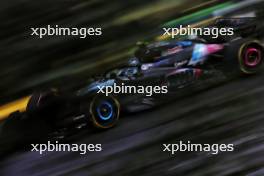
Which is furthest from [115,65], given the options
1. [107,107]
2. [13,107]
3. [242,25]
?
[242,25]

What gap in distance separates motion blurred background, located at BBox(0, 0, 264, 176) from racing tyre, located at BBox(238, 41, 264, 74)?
6cm

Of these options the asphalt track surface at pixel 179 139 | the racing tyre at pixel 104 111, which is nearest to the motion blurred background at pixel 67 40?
the racing tyre at pixel 104 111

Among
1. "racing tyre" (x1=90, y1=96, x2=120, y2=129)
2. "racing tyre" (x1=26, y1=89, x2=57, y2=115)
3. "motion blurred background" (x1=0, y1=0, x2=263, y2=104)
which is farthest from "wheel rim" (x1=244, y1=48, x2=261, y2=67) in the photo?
"racing tyre" (x1=26, y1=89, x2=57, y2=115)

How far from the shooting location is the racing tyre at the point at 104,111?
2.36 metres

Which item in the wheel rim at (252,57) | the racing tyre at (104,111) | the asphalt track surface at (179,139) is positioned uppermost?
the wheel rim at (252,57)

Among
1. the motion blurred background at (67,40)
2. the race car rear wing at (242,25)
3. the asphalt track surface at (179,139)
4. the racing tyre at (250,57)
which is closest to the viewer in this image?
the motion blurred background at (67,40)

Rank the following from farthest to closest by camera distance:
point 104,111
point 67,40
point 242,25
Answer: point 242,25 < point 104,111 < point 67,40

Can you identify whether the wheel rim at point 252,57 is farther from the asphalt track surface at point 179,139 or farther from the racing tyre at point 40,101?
the racing tyre at point 40,101

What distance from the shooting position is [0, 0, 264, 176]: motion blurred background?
6.92 ft

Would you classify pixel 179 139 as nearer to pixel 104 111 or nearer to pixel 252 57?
pixel 104 111

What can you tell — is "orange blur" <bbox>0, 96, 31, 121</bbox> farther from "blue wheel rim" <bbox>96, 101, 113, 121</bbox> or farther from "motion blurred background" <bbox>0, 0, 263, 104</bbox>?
"blue wheel rim" <bbox>96, 101, 113, 121</bbox>

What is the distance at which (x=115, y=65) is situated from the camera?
2.27 metres

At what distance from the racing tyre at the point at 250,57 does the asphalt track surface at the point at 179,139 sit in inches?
1.7

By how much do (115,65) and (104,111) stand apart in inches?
7.3
